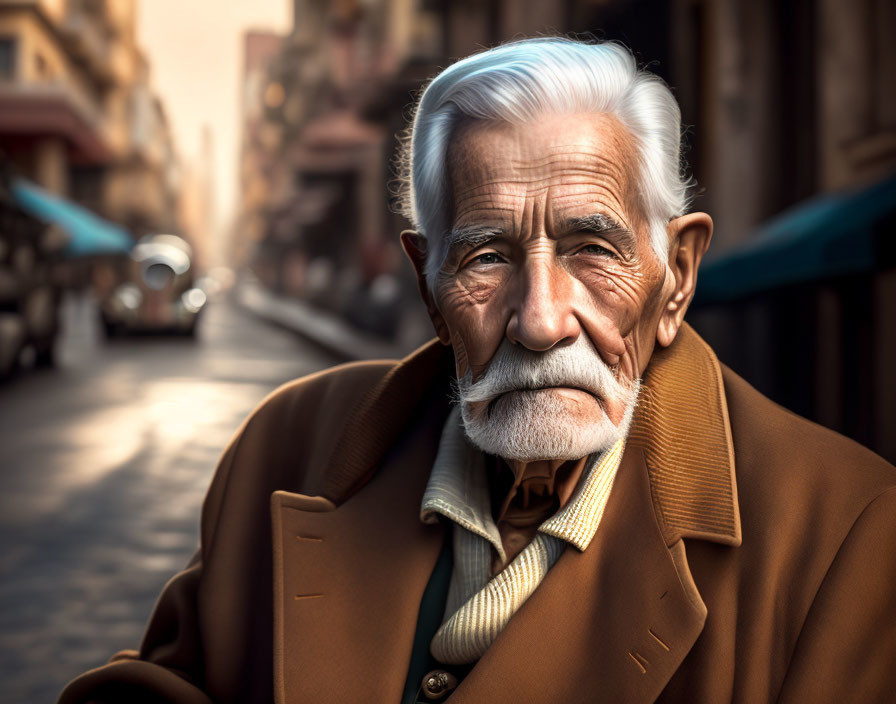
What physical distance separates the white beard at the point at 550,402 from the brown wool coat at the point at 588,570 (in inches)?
3.6

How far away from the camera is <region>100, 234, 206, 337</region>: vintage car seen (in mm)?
20859

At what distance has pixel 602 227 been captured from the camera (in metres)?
1.58

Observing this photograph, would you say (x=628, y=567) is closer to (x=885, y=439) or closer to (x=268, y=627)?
(x=268, y=627)

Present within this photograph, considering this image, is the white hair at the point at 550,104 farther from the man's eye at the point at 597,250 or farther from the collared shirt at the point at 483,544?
the collared shirt at the point at 483,544

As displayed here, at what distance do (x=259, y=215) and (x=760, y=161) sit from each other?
279 feet

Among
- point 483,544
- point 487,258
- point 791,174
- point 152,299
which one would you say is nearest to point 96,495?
point 483,544

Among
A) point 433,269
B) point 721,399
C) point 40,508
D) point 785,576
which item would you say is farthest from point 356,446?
point 40,508

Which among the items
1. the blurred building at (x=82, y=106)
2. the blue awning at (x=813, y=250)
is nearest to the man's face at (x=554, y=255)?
the blue awning at (x=813, y=250)

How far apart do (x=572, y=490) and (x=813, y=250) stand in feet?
14.3

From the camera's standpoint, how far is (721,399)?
5.41 feet

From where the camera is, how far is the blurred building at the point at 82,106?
1437 inches

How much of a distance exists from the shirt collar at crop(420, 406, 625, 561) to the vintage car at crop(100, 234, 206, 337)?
19873mm

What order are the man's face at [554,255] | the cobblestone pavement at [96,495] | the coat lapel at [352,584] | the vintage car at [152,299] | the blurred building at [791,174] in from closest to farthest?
the man's face at [554,255] → the coat lapel at [352,584] → the cobblestone pavement at [96,495] → the blurred building at [791,174] → the vintage car at [152,299]

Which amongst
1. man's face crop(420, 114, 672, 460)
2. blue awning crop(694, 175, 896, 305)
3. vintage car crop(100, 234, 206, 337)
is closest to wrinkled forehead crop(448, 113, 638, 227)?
man's face crop(420, 114, 672, 460)
